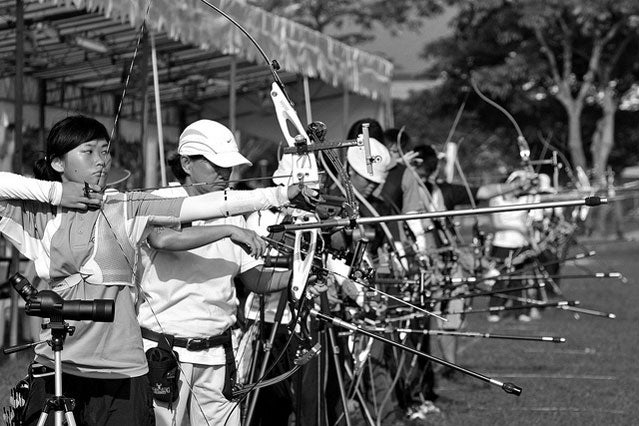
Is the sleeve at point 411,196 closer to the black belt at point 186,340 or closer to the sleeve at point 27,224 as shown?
the black belt at point 186,340

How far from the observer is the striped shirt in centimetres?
349

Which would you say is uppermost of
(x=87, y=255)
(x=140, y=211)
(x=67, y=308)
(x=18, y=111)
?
→ (x=18, y=111)

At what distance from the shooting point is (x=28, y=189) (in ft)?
11.2

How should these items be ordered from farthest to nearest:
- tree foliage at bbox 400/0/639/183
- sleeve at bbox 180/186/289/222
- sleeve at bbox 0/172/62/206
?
tree foliage at bbox 400/0/639/183 < sleeve at bbox 180/186/289/222 < sleeve at bbox 0/172/62/206

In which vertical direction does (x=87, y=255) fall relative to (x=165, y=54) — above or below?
below

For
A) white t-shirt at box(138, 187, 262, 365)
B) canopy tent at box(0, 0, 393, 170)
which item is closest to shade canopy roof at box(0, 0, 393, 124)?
canopy tent at box(0, 0, 393, 170)

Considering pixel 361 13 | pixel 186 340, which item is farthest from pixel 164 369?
pixel 361 13

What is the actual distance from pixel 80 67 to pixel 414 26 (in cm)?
2268

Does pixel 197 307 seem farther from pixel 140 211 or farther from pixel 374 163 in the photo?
pixel 374 163

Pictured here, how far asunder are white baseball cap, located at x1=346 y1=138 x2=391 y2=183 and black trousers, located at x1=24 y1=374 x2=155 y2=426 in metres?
2.12

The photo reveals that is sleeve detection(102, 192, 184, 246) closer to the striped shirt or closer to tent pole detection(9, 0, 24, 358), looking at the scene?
the striped shirt

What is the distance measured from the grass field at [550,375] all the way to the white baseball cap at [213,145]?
1489 millimetres

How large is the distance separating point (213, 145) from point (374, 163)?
1.57 meters

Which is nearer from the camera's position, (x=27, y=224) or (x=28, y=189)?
(x=28, y=189)
